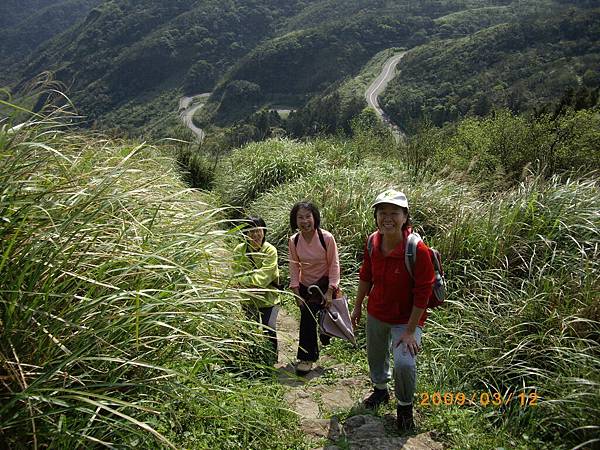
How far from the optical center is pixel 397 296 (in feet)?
9.48

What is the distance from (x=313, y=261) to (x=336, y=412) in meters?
1.26

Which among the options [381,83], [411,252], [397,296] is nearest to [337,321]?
[397,296]

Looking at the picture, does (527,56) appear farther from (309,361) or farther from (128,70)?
(128,70)

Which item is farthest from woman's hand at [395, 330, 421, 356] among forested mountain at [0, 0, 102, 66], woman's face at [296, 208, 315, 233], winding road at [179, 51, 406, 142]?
forested mountain at [0, 0, 102, 66]

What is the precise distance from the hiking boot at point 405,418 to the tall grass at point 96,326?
77 cm

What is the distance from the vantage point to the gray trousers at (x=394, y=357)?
276cm

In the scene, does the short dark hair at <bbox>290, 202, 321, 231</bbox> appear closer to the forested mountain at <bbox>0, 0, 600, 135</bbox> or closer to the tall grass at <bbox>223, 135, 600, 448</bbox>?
the tall grass at <bbox>223, 135, 600, 448</bbox>

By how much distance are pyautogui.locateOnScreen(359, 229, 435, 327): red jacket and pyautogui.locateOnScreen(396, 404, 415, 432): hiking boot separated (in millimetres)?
545

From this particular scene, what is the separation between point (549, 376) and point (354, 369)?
4.94 ft

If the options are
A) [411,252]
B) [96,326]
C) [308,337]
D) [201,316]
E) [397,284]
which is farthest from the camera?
[308,337]

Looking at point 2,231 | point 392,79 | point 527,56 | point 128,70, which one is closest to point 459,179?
point 2,231

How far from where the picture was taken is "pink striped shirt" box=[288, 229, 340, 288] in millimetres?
3785

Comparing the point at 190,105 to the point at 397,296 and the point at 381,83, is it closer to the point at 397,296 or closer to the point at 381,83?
the point at 381,83

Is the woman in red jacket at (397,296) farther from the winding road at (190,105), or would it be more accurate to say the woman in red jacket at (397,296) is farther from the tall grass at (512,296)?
the winding road at (190,105)
